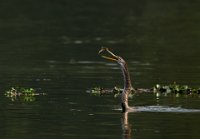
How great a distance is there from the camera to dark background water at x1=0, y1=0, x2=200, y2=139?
2466 centimetres

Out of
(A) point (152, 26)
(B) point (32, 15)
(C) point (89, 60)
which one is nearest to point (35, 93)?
(C) point (89, 60)

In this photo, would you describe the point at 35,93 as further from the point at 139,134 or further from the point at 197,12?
the point at 197,12

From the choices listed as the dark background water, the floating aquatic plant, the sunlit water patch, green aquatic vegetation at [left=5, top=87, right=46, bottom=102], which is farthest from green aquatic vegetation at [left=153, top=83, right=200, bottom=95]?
green aquatic vegetation at [left=5, top=87, right=46, bottom=102]

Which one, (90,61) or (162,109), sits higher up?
(90,61)

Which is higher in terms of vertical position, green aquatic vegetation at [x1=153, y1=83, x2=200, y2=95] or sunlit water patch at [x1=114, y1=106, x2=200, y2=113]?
green aquatic vegetation at [x1=153, y1=83, x2=200, y2=95]

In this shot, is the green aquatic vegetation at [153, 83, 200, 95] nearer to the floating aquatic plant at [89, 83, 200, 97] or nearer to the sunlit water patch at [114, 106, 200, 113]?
the floating aquatic plant at [89, 83, 200, 97]

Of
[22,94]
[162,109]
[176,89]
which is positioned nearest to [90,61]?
Answer: [176,89]

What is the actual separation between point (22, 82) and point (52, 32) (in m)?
21.0

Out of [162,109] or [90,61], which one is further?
[90,61]

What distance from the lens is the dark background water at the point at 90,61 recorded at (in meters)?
24.7

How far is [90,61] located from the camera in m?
40.5

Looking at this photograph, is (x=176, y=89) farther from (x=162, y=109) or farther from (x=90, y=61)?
(x=90, y=61)

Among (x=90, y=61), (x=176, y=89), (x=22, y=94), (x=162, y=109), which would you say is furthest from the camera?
(x=90, y=61)

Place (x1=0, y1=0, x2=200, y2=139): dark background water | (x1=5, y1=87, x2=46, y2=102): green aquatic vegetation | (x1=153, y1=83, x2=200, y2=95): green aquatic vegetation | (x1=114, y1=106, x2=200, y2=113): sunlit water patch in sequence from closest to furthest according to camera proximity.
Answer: (x1=0, y1=0, x2=200, y2=139): dark background water
(x1=114, y1=106, x2=200, y2=113): sunlit water patch
(x1=5, y1=87, x2=46, y2=102): green aquatic vegetation
(x1=153, y1=83, x2=200, y2=95): green aquatic vegetation
